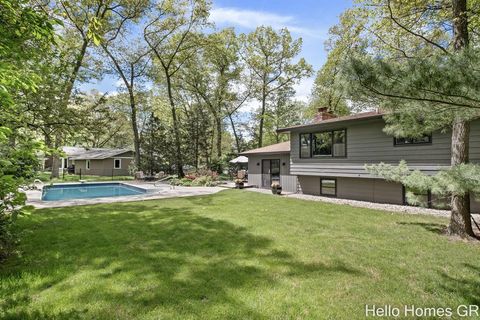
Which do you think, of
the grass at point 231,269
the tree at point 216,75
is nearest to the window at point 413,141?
the grass at point 231,269

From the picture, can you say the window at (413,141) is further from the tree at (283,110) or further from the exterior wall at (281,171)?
the tree at (283,110)

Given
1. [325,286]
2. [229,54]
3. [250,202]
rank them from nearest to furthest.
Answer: [325,286] → [250,202] → [229,54]

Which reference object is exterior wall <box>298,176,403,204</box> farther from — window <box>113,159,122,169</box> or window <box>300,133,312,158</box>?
window <box>113,159,122,169</box>

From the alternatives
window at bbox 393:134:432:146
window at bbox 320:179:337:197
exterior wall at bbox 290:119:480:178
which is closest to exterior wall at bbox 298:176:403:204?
window at bbox 320:179:337:197

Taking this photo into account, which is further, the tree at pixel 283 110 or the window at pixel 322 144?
the tree at pixel 283 110

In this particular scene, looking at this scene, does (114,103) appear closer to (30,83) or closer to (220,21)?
(220,21)

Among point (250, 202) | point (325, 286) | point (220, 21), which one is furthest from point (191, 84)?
point (325, 286)

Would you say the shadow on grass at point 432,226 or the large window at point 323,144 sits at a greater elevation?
the large window at point 323,144

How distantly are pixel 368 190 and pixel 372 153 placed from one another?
166 cm

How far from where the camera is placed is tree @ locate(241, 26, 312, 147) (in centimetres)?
2595

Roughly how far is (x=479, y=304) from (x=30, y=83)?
5.82 meters

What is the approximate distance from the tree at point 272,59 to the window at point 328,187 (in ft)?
54.2

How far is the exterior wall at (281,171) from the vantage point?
47.2 ft

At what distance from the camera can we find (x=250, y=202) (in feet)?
34.4
